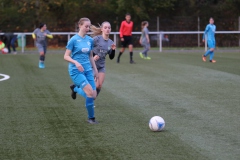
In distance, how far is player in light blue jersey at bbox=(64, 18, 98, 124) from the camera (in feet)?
31.2

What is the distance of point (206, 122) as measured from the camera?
9492mm

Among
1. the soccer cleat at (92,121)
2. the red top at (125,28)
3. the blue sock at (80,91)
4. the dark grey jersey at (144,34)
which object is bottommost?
the soccer cleat at (92,121)

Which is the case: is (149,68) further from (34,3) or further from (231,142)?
(34,3)

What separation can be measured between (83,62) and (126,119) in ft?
3.93

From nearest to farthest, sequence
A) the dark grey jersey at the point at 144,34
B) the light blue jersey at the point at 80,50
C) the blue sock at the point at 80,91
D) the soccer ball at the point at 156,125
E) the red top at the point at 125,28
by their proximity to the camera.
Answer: the soccer ball at the point at 156,125 < the light blue jersey at the point at 80,50 < the blue sock at the point at 80,91 < the red top at the point at 125,28 < the dark grey jersey at the point at 144,34

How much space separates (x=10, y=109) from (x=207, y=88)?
531 cm

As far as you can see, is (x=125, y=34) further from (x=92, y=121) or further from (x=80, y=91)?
(x=92, y=121)

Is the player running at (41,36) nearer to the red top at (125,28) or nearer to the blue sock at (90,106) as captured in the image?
the red top at (125,28)

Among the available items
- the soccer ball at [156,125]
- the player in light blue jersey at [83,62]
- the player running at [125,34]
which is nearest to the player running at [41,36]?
the player running at [125,34]

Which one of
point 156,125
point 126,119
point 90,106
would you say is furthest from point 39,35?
point 156,125

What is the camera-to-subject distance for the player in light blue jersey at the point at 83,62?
31.2 feet

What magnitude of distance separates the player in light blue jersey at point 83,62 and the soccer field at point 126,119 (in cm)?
43

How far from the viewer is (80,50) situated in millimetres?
9695

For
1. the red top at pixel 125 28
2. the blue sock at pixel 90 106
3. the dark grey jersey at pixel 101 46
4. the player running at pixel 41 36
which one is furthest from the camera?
the red top at pixel 125 28
